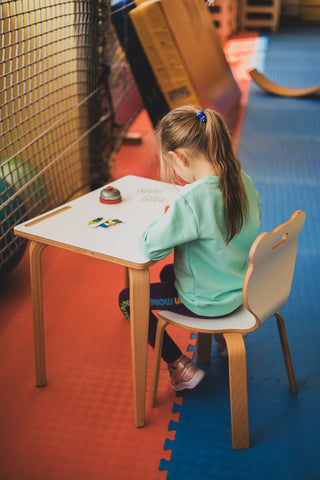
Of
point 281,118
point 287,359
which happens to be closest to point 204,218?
point 287,359

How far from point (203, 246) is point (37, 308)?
25.3 inches

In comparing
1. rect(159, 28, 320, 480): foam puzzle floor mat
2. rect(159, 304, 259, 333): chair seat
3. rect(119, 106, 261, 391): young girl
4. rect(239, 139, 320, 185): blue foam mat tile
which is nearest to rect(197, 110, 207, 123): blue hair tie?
rect(119, 106, 261, 391): young girl

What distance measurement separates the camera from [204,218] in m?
1.41

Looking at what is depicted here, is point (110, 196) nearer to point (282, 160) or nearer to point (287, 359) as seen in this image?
point (287, 359)

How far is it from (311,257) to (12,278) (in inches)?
62.0

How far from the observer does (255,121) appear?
492cm

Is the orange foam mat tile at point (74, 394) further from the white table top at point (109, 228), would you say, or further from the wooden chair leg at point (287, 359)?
the white table top at point (109, 228)

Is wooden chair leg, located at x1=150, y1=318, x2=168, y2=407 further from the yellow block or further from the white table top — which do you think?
the yellow block

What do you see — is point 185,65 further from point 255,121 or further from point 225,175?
point 225,175

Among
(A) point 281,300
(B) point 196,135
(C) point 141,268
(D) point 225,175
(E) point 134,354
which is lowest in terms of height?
(E) point 134,354

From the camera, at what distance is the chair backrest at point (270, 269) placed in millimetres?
1324

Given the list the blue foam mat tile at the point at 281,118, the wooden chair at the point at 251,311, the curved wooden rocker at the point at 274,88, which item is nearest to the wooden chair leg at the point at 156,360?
the wooden chair at the point at 251,311

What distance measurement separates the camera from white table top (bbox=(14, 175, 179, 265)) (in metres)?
1.49

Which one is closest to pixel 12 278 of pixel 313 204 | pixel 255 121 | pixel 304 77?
pixel 313 204
